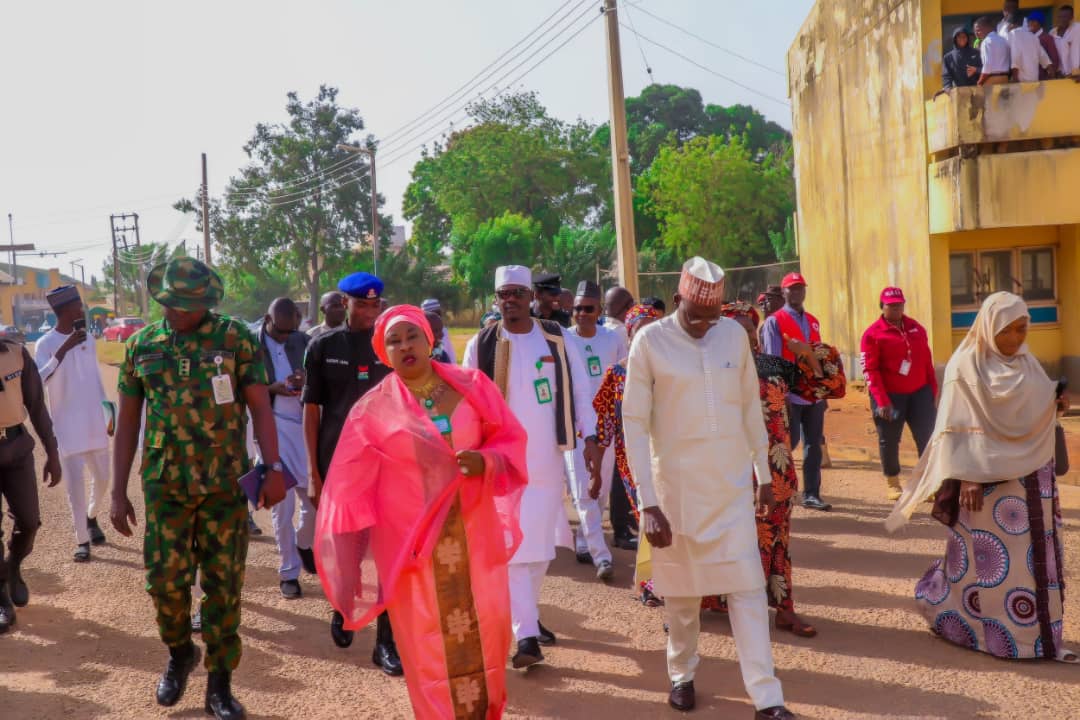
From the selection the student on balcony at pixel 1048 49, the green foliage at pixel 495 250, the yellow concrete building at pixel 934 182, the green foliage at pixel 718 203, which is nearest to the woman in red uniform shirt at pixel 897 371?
the yellow concrete building at pixel 934 182

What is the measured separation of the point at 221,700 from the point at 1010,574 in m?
3.90

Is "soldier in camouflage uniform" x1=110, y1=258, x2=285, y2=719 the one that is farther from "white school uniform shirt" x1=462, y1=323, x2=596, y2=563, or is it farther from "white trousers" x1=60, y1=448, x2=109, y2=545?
"white trousers" x1=60, y1=448, x2=109, y2=545

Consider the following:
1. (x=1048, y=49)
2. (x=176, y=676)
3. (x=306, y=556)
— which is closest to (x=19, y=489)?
(x=306, y=556)

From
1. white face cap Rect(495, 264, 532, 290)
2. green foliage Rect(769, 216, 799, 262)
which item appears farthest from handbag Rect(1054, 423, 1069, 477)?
green foliage Rect(769, 216, 799, 262)

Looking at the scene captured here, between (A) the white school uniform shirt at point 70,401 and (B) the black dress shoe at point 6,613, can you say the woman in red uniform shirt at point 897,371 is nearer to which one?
(A) the white school uniform shirt at point 70,401

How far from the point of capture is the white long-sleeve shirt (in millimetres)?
4590

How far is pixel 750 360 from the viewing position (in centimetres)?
477

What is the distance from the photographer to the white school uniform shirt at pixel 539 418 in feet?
18.7

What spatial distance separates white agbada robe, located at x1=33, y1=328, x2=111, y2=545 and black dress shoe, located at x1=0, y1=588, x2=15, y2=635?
1.85 metres

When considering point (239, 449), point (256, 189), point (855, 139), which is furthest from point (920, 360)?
point (256, 189)

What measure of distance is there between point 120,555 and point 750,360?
6019 millimetres

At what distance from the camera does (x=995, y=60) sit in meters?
14.9

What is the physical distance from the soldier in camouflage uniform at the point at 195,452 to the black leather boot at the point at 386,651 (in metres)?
0.85

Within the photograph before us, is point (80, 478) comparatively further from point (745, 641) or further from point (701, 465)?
point (745, 641)
